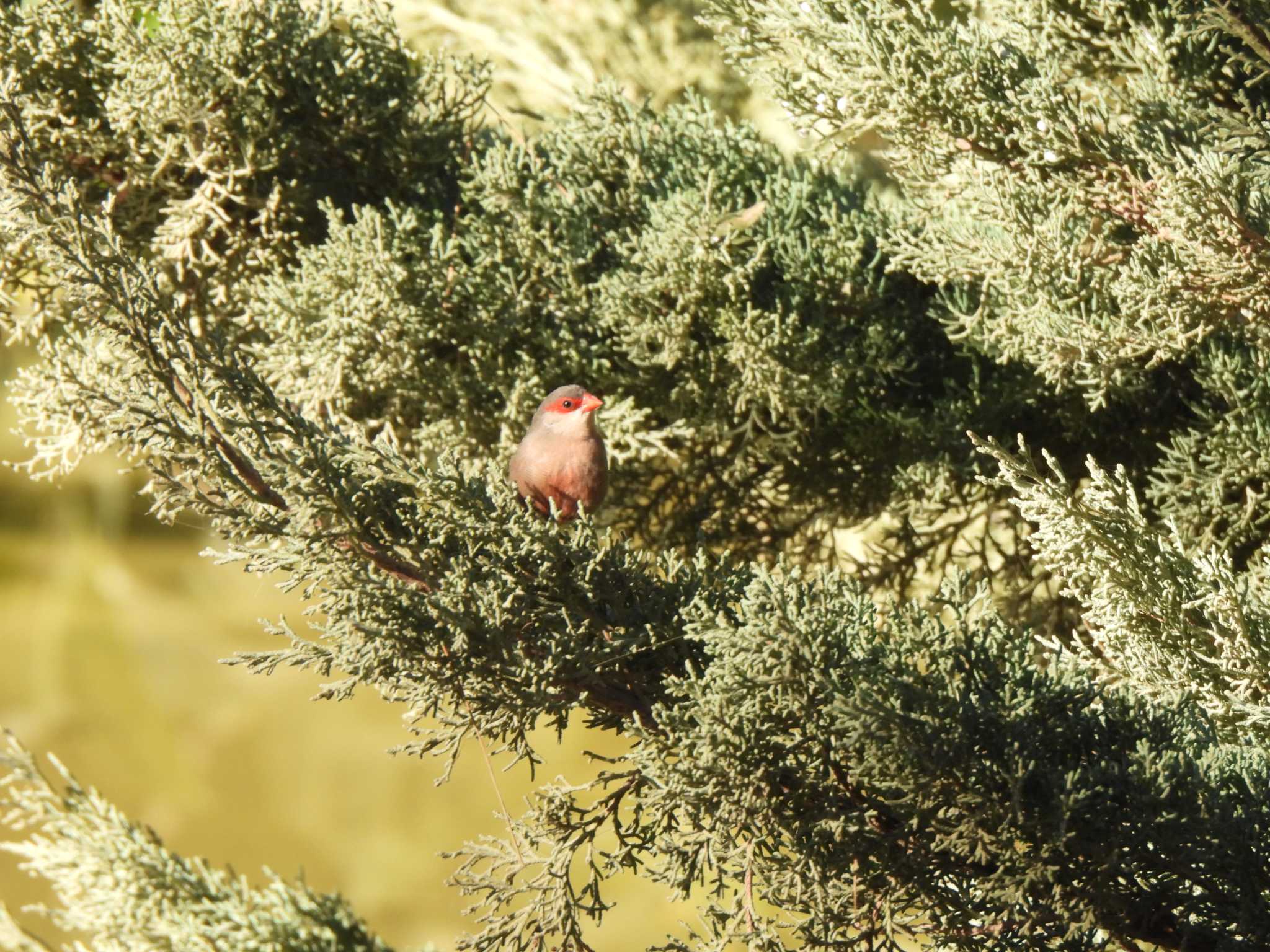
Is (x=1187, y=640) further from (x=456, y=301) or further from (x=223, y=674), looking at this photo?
(x=223, y=674)

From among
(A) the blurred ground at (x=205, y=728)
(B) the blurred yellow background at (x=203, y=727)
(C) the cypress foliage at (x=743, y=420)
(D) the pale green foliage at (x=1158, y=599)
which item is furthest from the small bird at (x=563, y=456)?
(B) the blurred yellow background at (x=203, y=727)

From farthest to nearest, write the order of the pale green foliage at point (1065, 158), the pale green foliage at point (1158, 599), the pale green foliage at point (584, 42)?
the pale green foliage at point (584, 42)
the pale green foliage at point (1065, 158)
the pale green foliage at point (1158, 599)

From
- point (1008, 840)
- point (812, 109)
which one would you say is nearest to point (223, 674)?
point (812, 109)

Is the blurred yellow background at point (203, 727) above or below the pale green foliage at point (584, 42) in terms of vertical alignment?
below

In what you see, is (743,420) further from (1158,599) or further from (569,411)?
(1158,599)

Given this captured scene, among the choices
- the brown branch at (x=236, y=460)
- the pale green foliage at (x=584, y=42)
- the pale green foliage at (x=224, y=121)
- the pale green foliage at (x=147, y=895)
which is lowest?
the pale green foliage at (x=147, y=895)

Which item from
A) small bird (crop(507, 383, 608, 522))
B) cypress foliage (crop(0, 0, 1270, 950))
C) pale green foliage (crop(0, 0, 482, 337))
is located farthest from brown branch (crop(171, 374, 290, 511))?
pale green foliage (crop(0, 0, 482, 337))

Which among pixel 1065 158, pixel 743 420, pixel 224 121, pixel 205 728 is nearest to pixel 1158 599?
pixel 1065 158

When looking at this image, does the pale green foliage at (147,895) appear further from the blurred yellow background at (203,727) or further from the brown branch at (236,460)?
the blurred yellow background at (203,727)

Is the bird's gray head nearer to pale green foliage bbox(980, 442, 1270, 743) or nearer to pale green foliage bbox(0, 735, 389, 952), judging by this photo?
pale green foliage bbox(980, 442, 1270, 743)
